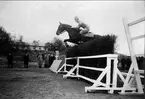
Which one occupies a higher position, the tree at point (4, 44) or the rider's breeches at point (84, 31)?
the tree at point (4, 44)

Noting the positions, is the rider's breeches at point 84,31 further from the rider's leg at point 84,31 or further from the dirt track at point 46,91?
the dirt track at point 46,91

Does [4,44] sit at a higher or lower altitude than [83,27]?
higher

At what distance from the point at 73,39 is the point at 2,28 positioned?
46.0 m

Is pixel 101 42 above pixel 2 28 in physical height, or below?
below

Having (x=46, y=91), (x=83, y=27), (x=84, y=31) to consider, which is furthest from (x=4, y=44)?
(x=46, y=91)

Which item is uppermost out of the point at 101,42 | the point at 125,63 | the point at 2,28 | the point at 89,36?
the point at 2,28

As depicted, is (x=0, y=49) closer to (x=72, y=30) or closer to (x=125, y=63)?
(x=125, y=63)

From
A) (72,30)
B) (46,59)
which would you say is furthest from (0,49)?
(72,30)

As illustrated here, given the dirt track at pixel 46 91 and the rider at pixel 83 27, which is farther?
the rider at pixel 83 27

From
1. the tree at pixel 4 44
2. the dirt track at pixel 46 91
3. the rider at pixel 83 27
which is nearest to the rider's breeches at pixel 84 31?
the rider at pixel 83 27

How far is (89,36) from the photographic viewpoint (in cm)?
870

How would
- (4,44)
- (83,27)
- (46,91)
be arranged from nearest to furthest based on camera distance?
1. (46,91)
2. (83,27)
3. (4,44)

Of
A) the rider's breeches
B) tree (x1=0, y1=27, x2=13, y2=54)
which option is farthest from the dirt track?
tree (x1=0, y1=27, x2=13, y2=54)

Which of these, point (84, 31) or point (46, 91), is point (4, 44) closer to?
point (84, 31)
